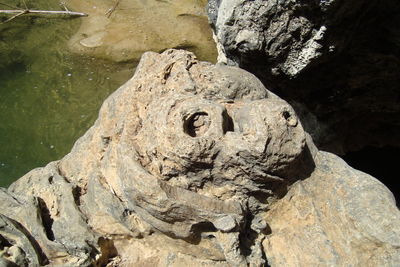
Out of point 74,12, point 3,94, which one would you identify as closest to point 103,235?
point 3,94

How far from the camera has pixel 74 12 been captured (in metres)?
3.25

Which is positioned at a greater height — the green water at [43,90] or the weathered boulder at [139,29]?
the weathered boulder at [139,29]

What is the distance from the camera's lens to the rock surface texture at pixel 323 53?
1815 mm

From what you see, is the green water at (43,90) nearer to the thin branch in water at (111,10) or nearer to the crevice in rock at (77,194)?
the thin branch in water at (111,10)

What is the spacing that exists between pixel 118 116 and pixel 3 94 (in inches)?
66.8

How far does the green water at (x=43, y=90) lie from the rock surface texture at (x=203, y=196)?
1.20 m

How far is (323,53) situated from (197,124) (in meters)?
0.86

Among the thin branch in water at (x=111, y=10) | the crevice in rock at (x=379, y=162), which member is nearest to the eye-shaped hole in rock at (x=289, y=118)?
the crevice in rock at (x=379, y=162)

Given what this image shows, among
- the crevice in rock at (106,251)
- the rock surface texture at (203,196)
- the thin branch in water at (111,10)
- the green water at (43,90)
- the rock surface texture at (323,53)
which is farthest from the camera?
the thin branch in water at (111,10)

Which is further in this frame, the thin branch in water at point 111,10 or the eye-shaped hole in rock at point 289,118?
the thin branch in water at point 111,10

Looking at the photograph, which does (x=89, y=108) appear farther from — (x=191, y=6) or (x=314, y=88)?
(x=314, y=88)

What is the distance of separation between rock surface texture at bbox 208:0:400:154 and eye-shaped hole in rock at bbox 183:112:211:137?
726 millimetres

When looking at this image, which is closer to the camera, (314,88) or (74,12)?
(314,88)


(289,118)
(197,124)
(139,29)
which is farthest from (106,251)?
(139,29)
